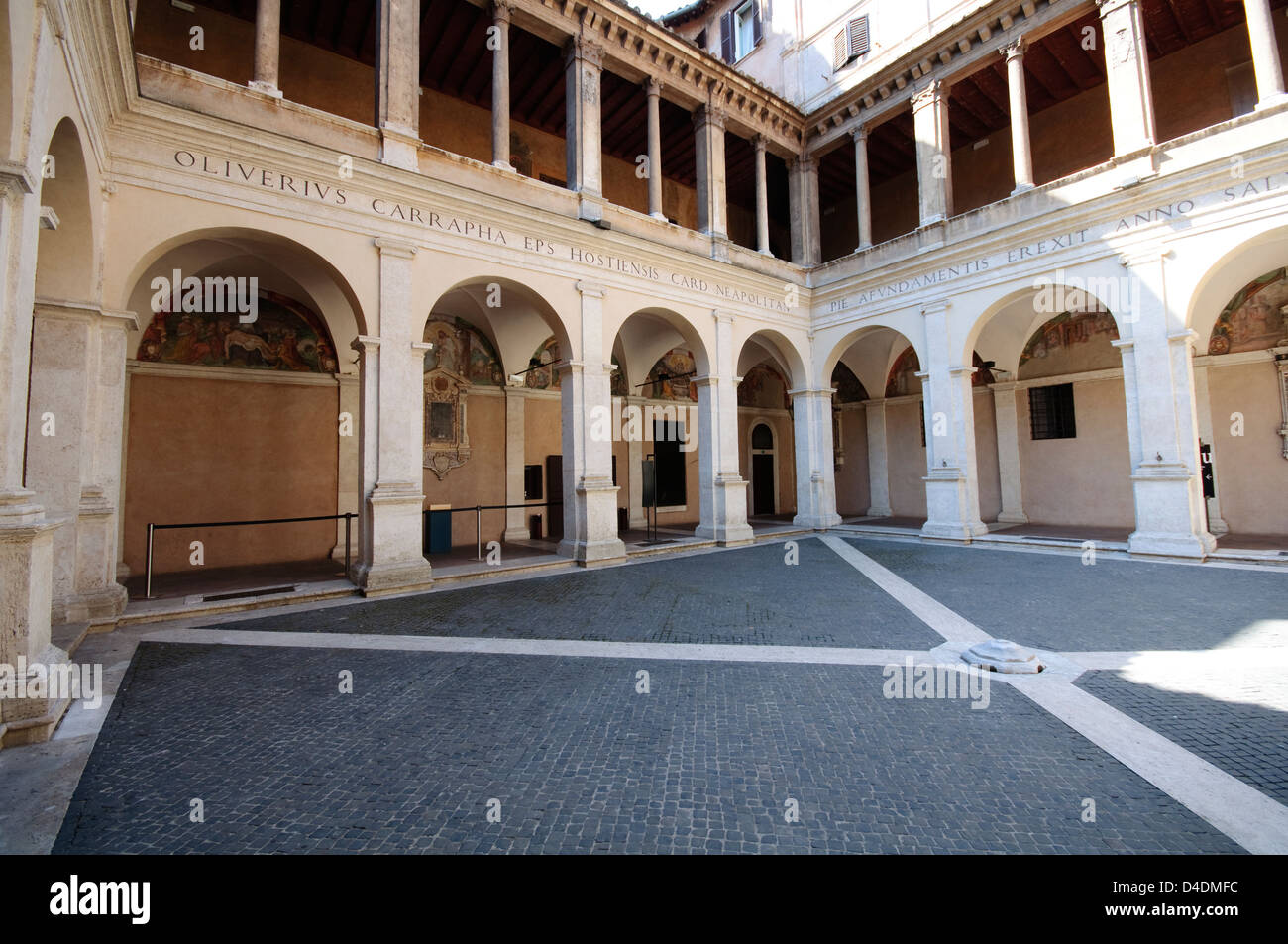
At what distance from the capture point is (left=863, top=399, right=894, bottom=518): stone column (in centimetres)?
1733

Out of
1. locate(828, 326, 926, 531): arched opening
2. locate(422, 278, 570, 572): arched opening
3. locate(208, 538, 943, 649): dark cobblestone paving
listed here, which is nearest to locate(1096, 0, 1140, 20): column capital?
locate(828, 326, 926, 531): arched opening

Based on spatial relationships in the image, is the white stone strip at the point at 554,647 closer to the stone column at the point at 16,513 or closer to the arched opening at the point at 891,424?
the stone column at the point at 16,513

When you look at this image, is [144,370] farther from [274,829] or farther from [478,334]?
[274,829]

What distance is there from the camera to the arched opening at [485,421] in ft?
40.3

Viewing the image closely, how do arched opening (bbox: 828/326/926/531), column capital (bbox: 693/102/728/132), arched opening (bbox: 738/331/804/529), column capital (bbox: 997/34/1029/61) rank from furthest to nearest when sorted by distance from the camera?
arched opening (bbox: 738/331/804/529) < arched opening (bbox: 828/326/926/531) < column capital (bbox: 693/102/728/132) < column capital (bbox: 997/34/1029/61)

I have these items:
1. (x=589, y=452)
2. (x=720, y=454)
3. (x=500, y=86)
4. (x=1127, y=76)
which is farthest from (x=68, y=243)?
(x=1127, y=76)

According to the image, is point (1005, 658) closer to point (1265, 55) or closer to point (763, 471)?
point (1265, 55)

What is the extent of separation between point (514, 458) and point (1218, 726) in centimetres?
1205

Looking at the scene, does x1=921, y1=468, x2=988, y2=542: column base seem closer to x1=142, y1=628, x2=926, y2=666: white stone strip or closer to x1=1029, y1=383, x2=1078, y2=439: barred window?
x1=1029, y1=383, x2=1078, y2=439: barred window

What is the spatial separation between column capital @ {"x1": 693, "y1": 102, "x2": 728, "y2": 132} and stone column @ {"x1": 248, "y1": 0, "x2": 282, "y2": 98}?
8202 millimetres

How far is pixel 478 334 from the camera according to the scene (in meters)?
13.2

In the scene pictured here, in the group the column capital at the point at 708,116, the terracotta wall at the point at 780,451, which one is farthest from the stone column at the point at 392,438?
the terracotta wall at the point at 780,451

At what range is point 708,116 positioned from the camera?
12.8m

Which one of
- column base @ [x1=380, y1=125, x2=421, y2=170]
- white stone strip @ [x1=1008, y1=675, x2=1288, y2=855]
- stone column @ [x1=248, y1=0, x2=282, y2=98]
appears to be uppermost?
stone column @ [x1=248, y1=0, x2=282, y2=98]
